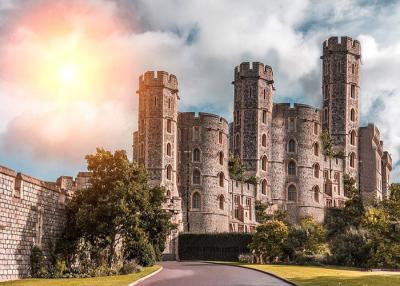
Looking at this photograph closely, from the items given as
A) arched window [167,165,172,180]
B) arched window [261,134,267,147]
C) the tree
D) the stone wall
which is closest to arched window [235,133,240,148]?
arched window [261,134,267,147]

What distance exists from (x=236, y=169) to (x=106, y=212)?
44.3 meters

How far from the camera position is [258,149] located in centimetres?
8081

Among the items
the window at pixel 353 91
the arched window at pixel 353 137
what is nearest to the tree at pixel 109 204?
the arched window at pixel 353 137

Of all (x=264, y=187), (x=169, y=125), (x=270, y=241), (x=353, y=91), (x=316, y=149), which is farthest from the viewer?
(x=353, y=91)

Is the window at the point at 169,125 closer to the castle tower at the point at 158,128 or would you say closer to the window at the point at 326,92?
the castle tower at the point at 158,128

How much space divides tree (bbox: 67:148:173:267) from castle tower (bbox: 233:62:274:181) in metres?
41.5

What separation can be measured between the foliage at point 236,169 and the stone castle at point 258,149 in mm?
1312

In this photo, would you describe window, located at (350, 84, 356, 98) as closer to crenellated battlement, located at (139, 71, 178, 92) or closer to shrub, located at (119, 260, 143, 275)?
crenellated battlement, located at (139, 71, 178, 92)

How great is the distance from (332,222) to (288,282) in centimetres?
5264

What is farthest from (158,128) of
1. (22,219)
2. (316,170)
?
(22,219)

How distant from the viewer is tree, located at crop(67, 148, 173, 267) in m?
35.9

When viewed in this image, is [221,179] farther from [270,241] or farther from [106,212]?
[106,212]

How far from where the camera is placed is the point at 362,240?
1847 inches

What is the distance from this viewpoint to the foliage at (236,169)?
261 feet
